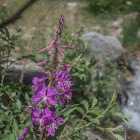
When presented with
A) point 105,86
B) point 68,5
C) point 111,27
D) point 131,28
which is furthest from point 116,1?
point 105,86

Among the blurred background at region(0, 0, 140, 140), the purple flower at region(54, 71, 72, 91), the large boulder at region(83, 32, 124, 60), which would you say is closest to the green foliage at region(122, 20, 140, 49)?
the blurred background at region(0, 0, 140, 140)

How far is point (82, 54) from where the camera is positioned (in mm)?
2617

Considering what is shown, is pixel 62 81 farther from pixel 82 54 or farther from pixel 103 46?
pixel 103 46

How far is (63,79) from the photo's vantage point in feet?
3.96

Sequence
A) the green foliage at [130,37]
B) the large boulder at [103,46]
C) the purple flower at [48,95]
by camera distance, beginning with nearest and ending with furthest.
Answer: the purple flower at [48,95], the large boulder at [103,46], the green foliage at [130,37]

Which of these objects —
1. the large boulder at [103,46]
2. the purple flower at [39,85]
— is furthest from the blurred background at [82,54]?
the purple flower at [39,85]

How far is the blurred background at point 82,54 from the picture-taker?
6.07 feet

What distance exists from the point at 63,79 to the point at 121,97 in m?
2.88

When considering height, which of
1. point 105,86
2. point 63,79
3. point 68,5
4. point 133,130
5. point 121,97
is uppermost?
point 68,5

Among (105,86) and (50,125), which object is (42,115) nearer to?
(50,125)

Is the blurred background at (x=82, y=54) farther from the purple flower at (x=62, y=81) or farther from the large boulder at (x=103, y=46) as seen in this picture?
the purple flower at (x=62, y=81)

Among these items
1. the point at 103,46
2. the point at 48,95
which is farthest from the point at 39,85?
the point at 103,46

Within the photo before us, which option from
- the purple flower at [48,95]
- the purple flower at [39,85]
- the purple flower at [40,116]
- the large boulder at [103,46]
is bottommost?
the purple flower at [40,116]

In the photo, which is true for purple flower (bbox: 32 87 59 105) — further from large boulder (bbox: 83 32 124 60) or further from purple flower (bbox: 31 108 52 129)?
large boulder (bbox: 83 32 124 60)
